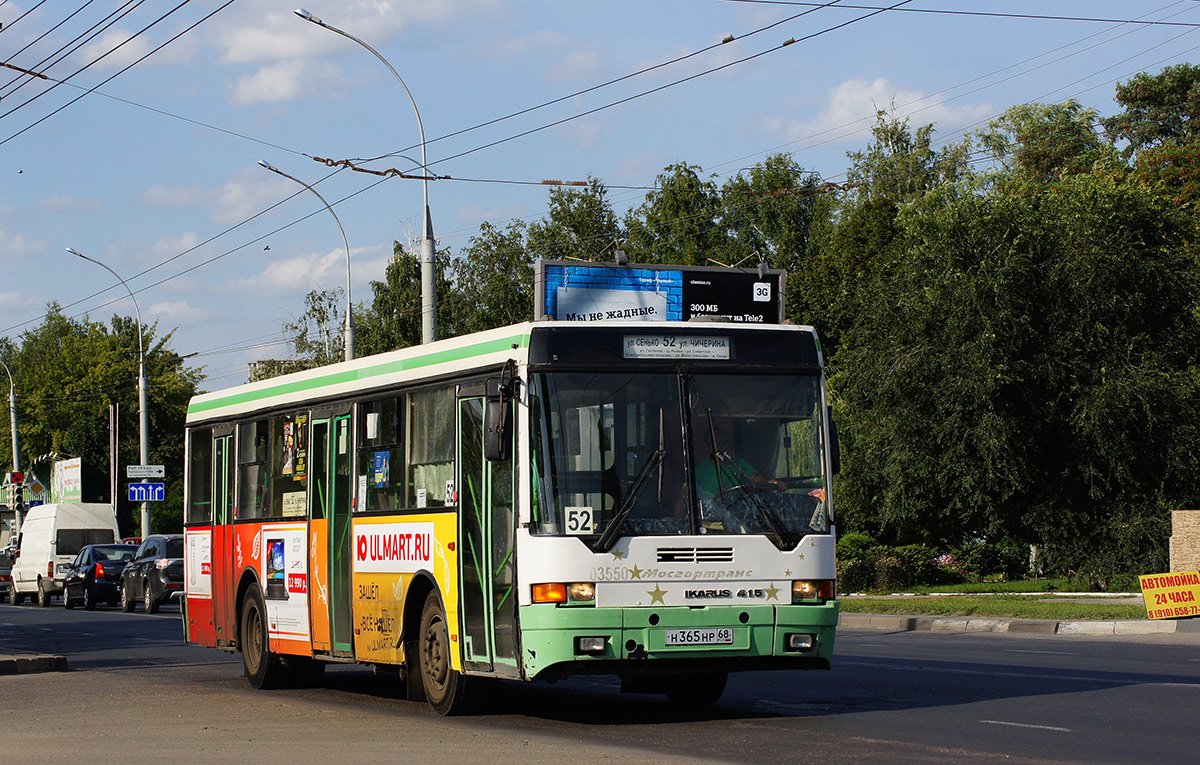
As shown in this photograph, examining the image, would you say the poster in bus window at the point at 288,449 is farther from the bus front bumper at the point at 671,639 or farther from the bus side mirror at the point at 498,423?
the bus front bumper at the point at 671,639

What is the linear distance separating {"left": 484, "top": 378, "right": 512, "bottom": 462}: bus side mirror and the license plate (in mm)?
1688

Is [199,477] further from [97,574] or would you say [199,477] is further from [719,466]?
[97,574]

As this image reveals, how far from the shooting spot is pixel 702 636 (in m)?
10.9

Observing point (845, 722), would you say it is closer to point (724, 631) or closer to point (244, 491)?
point (724, 631)

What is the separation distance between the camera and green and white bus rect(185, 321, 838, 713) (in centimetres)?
1080

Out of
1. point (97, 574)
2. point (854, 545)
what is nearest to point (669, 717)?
point (854, 545)

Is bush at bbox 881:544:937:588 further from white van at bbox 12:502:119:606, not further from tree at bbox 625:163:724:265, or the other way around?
tree at bbox 625:163:724:265

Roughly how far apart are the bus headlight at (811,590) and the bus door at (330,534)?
4384 millimetres

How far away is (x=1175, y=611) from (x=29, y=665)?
15.3 m

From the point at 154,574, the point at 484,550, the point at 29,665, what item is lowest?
the point at 29,665

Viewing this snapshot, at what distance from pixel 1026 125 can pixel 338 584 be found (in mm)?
52301

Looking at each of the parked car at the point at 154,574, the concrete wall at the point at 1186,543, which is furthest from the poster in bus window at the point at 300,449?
the parked car at the point at 154,574

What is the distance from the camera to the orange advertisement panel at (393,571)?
12.1 meters

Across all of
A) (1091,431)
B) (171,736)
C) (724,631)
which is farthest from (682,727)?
(1091,431)
